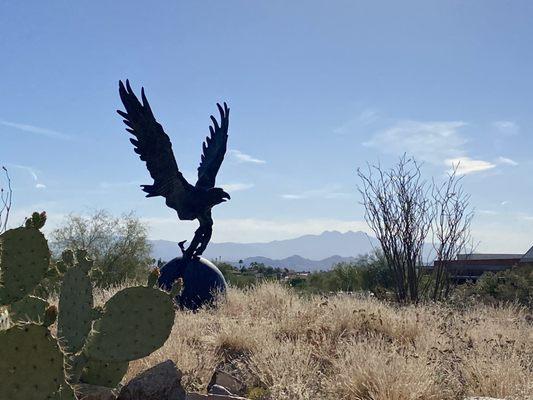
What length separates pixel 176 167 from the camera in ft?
37.2

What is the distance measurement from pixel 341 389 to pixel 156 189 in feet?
21.4

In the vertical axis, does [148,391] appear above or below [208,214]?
below

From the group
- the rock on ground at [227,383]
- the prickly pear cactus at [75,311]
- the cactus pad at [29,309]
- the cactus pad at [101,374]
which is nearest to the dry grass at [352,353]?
the rock on ground at [227,383]

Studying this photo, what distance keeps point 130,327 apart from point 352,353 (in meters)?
2.46

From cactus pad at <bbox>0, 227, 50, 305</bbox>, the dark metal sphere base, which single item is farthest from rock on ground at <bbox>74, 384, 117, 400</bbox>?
the dark metal sphere base

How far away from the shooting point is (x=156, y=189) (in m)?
11.4

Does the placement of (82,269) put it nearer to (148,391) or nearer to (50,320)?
(148,391)

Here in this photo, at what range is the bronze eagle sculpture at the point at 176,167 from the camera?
35.2ft

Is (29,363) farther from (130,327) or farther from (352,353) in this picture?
(352,353)

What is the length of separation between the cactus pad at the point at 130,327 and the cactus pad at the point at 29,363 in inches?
66.8

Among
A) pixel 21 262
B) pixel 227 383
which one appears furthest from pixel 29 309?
pixel 227 383

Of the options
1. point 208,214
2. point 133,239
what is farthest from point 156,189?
point 133,239

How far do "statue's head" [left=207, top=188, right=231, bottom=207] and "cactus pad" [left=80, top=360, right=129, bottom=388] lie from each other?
6385mm

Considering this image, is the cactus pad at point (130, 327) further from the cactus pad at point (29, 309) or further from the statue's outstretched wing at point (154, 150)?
the statue's outstretched wing at point (154, 150)
